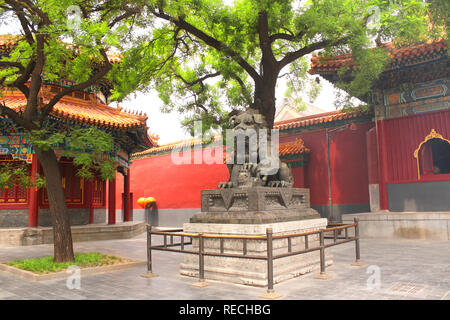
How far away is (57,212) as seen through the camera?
22.7 feet

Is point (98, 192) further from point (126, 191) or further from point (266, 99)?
point (266, 99)

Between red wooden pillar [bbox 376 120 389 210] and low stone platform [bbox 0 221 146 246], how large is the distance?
8749 millimetres

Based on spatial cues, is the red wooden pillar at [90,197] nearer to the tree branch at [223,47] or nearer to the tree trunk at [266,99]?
the tree branch at [223,47]

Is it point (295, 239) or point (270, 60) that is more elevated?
point (270, 60)

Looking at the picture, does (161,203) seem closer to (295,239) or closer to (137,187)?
(137,187)

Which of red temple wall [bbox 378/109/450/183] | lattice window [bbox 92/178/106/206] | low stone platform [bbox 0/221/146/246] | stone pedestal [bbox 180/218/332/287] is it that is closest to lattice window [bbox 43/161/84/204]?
lattice window [bbox 92/178/106/206]

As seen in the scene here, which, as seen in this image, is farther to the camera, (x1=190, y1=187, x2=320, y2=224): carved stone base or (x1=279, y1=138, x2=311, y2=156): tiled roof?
(x1=279, y1=138, x2=311, y2=156): tiled roof

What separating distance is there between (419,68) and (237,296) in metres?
9.43

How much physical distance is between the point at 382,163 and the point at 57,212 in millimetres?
9553

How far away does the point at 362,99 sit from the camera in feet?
42.0

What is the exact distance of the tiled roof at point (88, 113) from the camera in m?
11.0

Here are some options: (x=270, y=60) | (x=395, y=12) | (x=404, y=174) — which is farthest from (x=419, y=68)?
(x=270, y=60)

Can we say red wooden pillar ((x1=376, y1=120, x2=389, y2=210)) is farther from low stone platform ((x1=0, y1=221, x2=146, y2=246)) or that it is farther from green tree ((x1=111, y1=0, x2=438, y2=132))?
low stone platform ((x1=0, y1=221, x2=146, y2=246))

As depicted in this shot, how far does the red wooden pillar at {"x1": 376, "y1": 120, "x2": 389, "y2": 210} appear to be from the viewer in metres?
11.6
